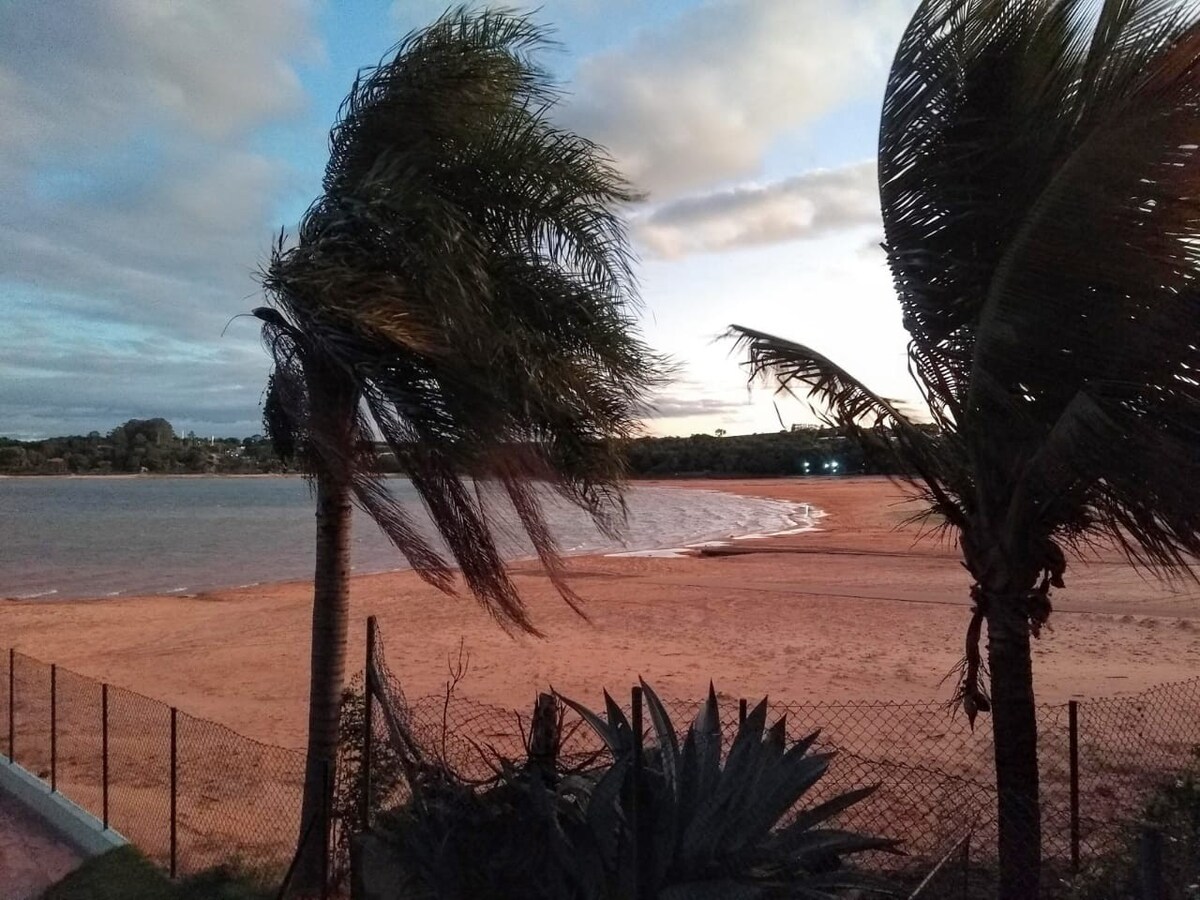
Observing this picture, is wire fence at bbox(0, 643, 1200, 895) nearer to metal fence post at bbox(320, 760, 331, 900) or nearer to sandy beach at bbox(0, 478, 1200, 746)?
metal fence post at bbox(320, 760, 331, 900)

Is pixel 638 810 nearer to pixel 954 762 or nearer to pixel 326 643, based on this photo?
pixel 326 643

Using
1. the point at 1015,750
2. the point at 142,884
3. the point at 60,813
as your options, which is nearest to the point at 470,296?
the point at 1015,750

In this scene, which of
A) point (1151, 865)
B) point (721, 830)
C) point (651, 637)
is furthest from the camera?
point (651, 637)

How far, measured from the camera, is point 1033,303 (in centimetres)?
430

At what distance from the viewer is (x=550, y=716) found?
15.3 feet

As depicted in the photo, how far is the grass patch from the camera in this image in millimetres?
6031

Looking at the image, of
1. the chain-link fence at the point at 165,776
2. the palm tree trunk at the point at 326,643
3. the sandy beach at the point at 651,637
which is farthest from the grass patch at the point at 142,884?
the sandy beach at the point at 651,637

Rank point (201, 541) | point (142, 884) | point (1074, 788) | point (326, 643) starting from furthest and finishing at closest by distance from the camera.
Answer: point (201, 541) → point (142, 884) → point (326, 643) → point (1074, 788)

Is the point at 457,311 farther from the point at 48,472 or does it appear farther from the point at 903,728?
the point at 48,472

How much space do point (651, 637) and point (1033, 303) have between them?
46.3 ft

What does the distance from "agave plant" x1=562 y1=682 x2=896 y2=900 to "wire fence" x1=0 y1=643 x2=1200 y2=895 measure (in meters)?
0.73

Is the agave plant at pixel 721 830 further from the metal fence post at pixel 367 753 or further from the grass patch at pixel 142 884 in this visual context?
the grass patch at pixel 142 884

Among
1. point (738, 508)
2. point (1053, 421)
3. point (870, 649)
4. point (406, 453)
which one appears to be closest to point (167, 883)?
point (406, 453)

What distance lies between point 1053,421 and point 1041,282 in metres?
0.64
